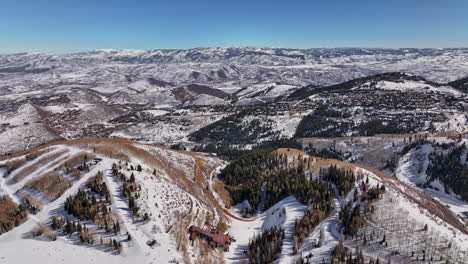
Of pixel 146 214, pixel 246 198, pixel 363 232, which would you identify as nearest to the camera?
pixel 363 232

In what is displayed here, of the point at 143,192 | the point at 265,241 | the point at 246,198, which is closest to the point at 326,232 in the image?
the point at 265,241

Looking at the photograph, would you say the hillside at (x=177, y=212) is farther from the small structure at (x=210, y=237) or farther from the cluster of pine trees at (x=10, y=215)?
the small structure at (x=210, y=237)

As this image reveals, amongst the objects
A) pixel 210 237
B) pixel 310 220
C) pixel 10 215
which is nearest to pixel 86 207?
pixel 10 215

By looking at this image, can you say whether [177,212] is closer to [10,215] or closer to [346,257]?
[10,215]

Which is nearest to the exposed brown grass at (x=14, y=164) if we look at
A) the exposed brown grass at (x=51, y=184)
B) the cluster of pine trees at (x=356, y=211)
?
the exposed brown grass at (x=51, y=184)

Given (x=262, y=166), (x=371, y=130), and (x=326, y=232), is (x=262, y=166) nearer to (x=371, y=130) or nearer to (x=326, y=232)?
(x=326, y=232)

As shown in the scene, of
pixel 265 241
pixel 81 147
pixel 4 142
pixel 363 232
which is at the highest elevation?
pixel 81 147
